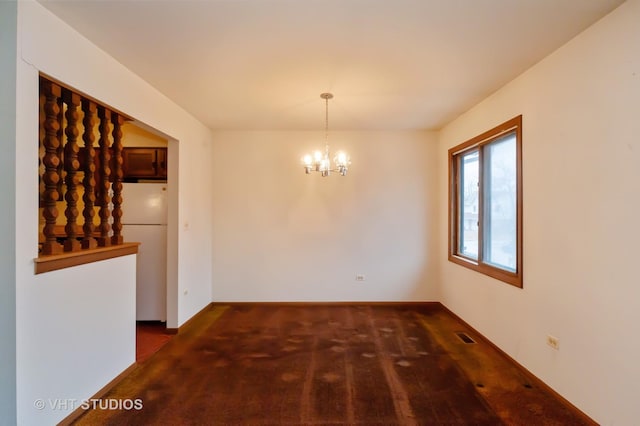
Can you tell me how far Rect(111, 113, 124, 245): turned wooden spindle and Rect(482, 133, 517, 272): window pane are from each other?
12.6 feet

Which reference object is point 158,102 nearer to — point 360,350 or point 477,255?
point 360,350

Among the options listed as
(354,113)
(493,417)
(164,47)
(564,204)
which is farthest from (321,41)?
(493,417)

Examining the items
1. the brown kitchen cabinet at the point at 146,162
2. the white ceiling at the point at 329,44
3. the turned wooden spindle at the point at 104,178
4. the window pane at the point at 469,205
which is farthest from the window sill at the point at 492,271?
the brown kitchen cabinet at the point at 146,162

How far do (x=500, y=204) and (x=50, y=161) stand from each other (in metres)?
Answer: 4.06

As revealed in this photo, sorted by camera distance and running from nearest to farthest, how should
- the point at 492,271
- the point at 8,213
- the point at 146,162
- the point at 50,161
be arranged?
the point at 8,213 → the point at 50,161 → the point at 492,271 → the point at 146,162

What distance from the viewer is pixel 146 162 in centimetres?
409

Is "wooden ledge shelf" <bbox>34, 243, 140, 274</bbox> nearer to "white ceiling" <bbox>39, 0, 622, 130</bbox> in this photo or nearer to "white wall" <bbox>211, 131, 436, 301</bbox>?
"white ceiling" <bbox>39, 0, 622, 130</bbox>

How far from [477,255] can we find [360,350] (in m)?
1.88

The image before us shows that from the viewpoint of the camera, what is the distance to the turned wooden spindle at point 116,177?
282 cm

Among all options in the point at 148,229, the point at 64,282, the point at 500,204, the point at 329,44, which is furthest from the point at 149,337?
the point at 500,204

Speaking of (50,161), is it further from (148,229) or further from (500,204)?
(500,204)

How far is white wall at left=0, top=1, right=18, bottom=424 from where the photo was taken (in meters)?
1.77

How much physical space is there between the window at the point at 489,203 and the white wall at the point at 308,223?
0.65 meters

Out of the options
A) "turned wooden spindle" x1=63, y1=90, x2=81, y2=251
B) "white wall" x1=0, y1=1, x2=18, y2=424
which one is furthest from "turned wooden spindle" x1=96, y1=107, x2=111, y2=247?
"white wall" x1=0, y1=1, x2=18, y2=424
